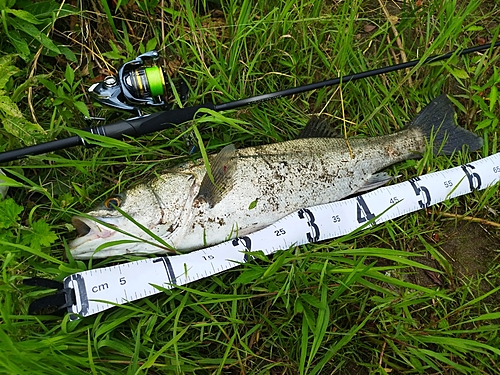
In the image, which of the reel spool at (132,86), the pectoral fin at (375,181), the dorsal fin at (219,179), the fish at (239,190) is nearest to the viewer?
the fish at (239,190)

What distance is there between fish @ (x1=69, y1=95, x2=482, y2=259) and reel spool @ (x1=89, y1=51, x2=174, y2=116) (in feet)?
1.91

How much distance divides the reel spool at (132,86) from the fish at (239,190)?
58 cm

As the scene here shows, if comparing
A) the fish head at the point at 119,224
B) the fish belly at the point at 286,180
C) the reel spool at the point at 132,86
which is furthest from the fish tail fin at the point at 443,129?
the fish head at the point at 119,224

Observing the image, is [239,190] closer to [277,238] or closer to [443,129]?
[277,238]

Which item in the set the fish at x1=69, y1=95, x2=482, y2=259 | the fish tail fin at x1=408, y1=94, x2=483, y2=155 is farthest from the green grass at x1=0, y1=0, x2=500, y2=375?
the fish at x1=69, y1=95, x2=482, y2=259

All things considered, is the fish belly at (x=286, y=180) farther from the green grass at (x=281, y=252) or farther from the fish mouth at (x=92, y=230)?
the fish mouth at (x=92, y=230)

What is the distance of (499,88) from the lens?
3467mm

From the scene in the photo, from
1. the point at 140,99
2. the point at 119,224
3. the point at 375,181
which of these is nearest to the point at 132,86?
the point at 140,99

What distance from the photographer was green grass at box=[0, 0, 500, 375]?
2455mm

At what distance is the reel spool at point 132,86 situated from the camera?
109 inches

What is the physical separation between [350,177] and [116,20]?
2.36 meters

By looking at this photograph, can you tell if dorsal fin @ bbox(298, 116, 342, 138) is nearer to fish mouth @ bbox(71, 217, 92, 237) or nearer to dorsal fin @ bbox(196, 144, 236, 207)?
dorsal fin @ bbox(196, 144, 236, 207)

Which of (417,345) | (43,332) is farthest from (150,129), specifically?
(417,345)

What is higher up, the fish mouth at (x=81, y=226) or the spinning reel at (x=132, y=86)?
the spinning reel at (x=132, y=86)
